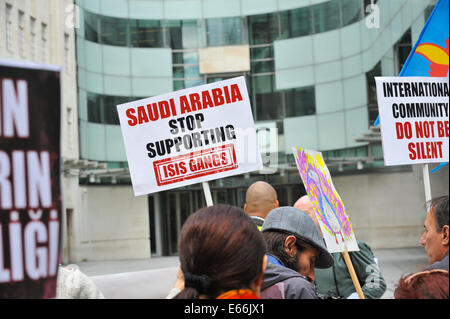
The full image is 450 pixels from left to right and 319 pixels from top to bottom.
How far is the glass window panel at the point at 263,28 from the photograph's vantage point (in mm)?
25441

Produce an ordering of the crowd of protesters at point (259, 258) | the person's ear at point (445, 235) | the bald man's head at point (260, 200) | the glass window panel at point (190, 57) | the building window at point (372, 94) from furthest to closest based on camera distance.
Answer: the glass window panel at point (190, 57)
the building window at point (372, 94)
the bald man's head at point (260, 200)
the person's ear at point (445, 235)
the crowd of protesters at point (259, 258)

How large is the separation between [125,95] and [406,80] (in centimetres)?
2202

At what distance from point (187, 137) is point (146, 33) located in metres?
22.4

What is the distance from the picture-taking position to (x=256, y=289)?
1.97 m

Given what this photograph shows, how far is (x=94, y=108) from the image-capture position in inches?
977

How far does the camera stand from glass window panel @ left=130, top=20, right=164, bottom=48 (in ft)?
83.7

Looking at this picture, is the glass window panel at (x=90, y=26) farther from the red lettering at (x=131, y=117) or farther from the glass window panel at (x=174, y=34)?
the red lettering at (x=131, y=117)

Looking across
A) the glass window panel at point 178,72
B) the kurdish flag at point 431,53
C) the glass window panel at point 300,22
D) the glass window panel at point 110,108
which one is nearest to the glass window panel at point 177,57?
the glass window panel at point 178,72

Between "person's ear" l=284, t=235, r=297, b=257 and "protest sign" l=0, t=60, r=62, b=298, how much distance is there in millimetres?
1148

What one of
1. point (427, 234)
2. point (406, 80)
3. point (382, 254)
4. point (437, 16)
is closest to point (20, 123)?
point (427, 234)

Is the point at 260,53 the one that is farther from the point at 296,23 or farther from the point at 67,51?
the point at 67,51

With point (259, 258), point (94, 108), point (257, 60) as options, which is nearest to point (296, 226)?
point (259, 258)

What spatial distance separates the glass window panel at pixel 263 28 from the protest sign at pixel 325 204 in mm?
22115

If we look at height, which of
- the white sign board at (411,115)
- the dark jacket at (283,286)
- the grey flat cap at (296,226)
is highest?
the white sign board at (411,115)
